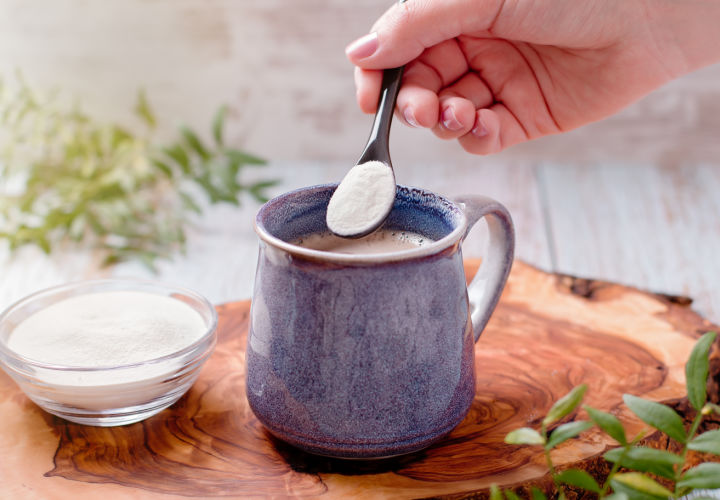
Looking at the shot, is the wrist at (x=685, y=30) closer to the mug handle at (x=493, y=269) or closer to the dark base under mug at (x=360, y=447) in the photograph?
the mug handle at (x=493, y=269)

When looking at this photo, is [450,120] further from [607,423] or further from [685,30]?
[607,423]

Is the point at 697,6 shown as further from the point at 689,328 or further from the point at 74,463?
the point at 74,463

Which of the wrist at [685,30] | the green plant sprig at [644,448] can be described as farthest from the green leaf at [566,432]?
the wrist at [685,30]

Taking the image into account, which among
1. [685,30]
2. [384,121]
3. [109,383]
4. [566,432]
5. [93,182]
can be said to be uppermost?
[685,30]

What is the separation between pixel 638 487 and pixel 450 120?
58cm

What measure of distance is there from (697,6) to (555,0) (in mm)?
224

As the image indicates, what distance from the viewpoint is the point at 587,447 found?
2.42ft

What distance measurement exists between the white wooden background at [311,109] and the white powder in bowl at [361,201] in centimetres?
90

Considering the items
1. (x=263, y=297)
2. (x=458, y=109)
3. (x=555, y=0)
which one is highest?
(x=555, y=0)

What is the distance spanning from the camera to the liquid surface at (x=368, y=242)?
31.4 inches

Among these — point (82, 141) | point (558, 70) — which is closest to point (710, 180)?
point (558, 70)

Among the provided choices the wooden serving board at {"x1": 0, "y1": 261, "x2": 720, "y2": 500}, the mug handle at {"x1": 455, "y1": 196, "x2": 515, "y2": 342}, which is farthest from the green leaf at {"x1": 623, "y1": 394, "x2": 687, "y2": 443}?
the mug handle at {"x1": 455, "y1": 196, "x2": 515, "y2": 342}

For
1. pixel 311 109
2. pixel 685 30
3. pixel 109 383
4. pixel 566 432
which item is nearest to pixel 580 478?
pixel 566 432

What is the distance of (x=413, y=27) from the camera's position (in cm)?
96
